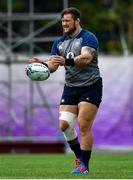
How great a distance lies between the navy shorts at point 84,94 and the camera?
13.2 metres

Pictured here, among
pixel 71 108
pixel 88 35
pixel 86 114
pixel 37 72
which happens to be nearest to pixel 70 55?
pixel 88 35

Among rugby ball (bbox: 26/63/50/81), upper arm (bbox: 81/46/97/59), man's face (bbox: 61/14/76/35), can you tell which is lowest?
rugby ball (bbox: 26/63/50/81)

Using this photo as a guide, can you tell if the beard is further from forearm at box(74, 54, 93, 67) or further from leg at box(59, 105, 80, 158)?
leg at box(59, 105, 80, 158)

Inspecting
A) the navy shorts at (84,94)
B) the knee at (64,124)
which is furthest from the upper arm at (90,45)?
the knee at (64,124)

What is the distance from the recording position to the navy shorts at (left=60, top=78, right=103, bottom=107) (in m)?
13.2

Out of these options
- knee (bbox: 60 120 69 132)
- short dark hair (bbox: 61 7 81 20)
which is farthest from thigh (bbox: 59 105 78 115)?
short dark hair (bbox: 61 7 81 20)

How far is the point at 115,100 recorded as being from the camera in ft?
82.5

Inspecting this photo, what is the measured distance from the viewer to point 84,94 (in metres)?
13.2

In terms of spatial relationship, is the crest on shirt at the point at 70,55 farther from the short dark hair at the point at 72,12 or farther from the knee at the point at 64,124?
the knee at the point at 64,124

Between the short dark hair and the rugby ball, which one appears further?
the short dark hair

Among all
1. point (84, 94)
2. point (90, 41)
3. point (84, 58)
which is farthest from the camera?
point (84, 94)

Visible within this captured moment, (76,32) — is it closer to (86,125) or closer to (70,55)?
(70,55)

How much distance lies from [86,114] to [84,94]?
1.08ft

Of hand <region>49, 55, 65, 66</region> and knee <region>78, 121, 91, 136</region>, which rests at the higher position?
hand <region>49, 55, 65, 66</region>
